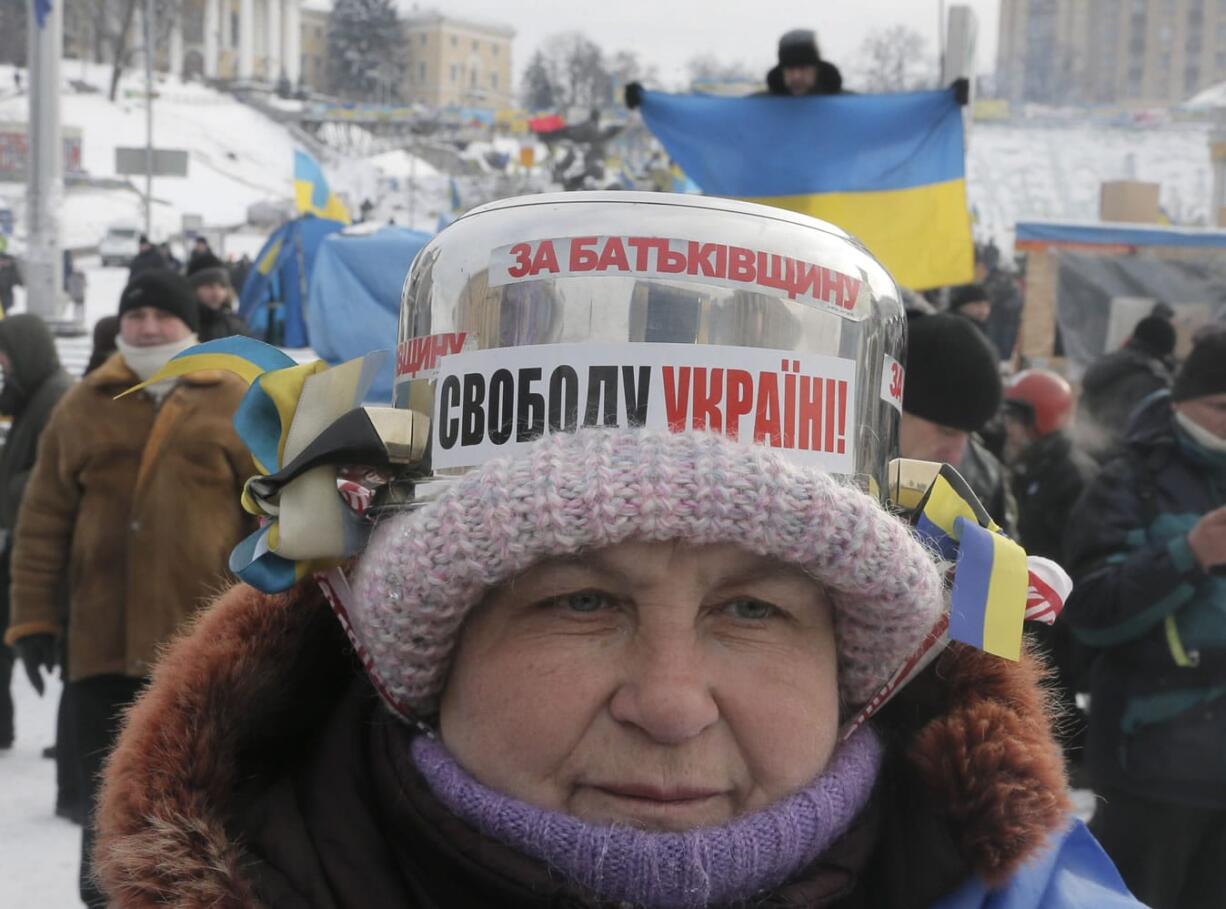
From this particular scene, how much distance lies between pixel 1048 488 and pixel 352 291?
5147 millimetres

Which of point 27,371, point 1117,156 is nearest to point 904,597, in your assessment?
point 27,371

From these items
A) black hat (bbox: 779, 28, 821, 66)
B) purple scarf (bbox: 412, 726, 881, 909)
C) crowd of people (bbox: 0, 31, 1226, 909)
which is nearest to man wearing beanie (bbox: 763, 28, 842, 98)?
black hat (bbox: 779, 28, 821, 66)

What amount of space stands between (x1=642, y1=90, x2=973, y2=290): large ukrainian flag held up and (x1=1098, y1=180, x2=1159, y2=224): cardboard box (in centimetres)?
777

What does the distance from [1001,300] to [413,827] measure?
16.2m

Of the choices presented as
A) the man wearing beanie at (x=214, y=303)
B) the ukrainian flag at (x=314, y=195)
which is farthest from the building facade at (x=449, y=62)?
the man wearing beanie at (x=214, y=303)

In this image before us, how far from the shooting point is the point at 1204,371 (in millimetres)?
3559

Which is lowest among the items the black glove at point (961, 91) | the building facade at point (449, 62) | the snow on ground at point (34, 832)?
the snow on ground at point (34, 832)

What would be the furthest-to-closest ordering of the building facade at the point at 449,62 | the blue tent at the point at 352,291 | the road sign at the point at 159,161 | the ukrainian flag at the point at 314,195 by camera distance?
the building facade at the point at 449,62 < the road sign at the point at 159,161 < the ukrainian flag at the point at 314,195 < the blue tent at the point at 352,291

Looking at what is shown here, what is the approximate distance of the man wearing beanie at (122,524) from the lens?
4160mm

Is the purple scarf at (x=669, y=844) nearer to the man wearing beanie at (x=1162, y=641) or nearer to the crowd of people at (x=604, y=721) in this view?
the crowd of people at (x=604, y=721)

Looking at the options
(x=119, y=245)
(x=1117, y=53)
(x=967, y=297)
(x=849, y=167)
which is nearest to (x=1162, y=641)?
(x=849, y=167)

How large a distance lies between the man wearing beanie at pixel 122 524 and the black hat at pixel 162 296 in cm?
25

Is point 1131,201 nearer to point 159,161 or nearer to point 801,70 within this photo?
point 801,70

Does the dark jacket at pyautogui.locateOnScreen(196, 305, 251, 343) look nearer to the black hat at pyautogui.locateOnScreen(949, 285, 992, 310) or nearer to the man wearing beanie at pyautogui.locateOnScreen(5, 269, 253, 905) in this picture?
the black hat at pyautogui.locateOnScreen(949, 285, 992, 310)
